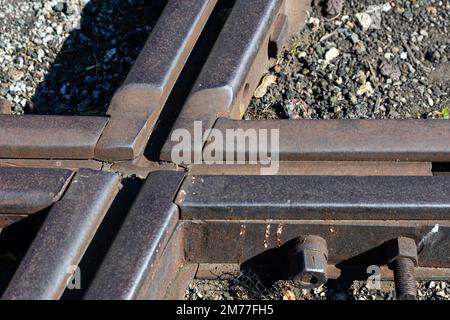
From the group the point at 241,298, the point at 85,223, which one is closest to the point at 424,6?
the point at 241,298

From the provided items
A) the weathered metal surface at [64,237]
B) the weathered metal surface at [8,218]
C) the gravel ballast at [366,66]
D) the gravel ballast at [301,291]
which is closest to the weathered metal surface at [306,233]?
the gravel ballast at [301,291]

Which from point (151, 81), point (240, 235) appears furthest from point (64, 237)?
point (151, 81)

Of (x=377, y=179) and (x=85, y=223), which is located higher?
(x=377, y=179)

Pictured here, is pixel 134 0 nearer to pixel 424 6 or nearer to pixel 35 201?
pixel 424 6

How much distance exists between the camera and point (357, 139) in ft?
8.63

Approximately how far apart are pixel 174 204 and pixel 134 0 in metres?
1.57

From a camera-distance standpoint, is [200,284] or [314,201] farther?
[200,284]

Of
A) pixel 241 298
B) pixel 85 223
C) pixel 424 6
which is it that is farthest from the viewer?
pixel 424 6

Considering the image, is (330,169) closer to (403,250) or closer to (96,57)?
(403,250)

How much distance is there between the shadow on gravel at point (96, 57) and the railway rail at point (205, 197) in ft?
1.88

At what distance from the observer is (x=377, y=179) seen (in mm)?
2527

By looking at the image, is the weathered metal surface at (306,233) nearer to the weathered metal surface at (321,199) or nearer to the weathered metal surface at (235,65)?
the weathered metal surface at (321,199)

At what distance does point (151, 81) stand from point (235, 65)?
275 millimetres

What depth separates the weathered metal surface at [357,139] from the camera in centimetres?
260
